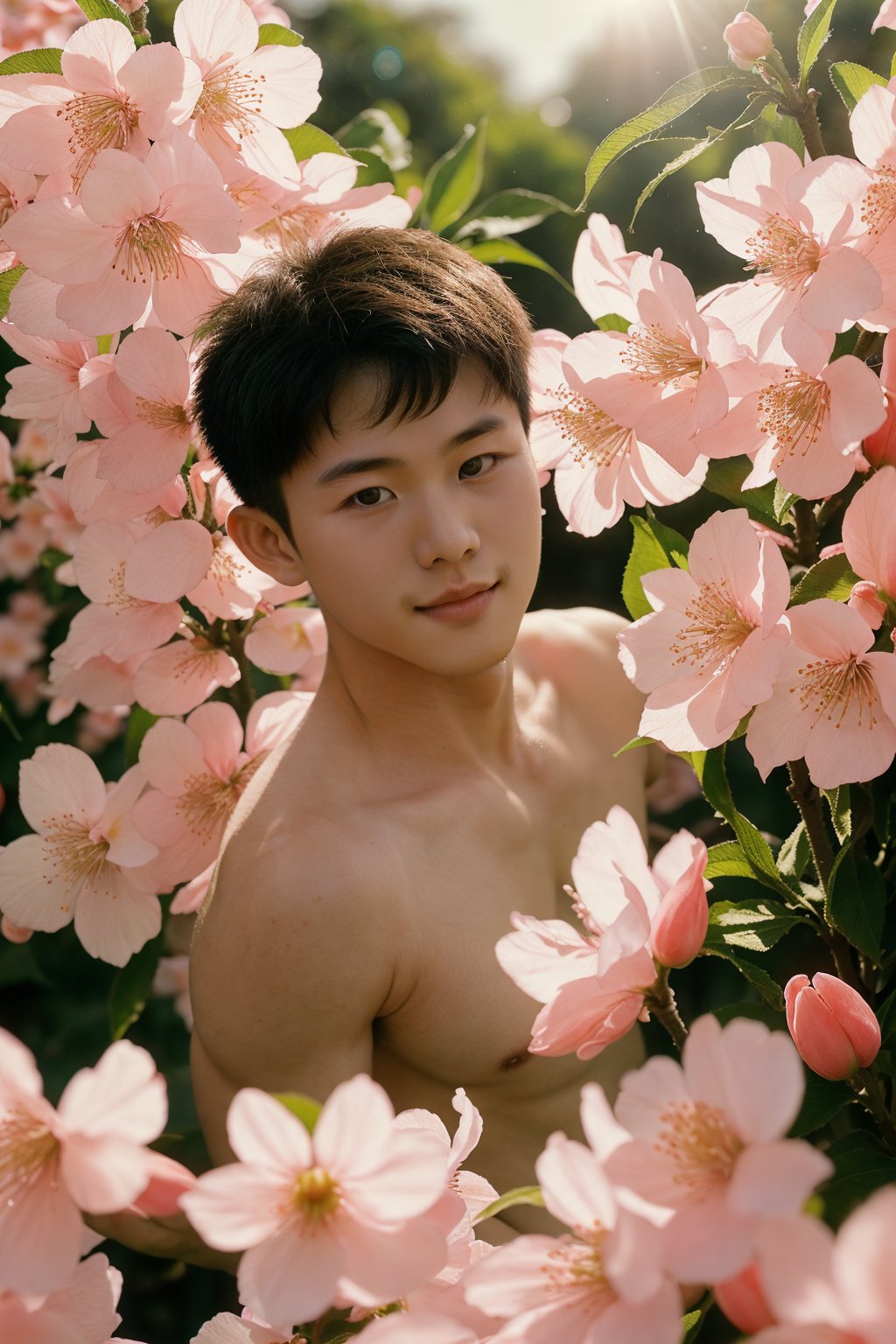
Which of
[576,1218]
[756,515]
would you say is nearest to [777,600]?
[756,515]

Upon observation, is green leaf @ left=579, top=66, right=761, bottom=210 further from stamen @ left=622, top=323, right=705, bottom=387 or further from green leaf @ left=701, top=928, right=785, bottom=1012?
green leaf @ left=701, top=928, right=785, bottom=1012

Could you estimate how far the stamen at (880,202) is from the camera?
0.95m

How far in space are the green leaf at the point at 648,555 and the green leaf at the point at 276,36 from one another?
65 cm

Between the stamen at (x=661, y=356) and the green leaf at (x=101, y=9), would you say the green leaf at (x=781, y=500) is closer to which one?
the stamen at (x=661, y=356)

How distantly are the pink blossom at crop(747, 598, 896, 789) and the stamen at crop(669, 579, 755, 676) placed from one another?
6 centimetres

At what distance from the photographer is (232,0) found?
130cm

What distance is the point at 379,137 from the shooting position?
2094mm

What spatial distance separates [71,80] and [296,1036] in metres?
0.94

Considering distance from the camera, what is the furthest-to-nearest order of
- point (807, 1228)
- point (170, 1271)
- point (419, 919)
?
point (170, 1271) → point (419, 919) → point (807, 1228)

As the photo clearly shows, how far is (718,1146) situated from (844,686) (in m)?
0.41

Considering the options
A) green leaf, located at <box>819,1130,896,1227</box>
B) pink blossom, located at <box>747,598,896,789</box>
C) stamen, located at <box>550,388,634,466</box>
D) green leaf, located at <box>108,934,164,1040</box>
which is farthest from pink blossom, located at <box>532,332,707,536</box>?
green leaf, located at <box>108,934,164,1040</box>

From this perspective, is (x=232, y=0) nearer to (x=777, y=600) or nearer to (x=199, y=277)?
(x=199, y=277)

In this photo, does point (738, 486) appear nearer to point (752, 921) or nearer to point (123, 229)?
point (752, 921)

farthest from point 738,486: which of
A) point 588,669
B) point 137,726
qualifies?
point 137,726
